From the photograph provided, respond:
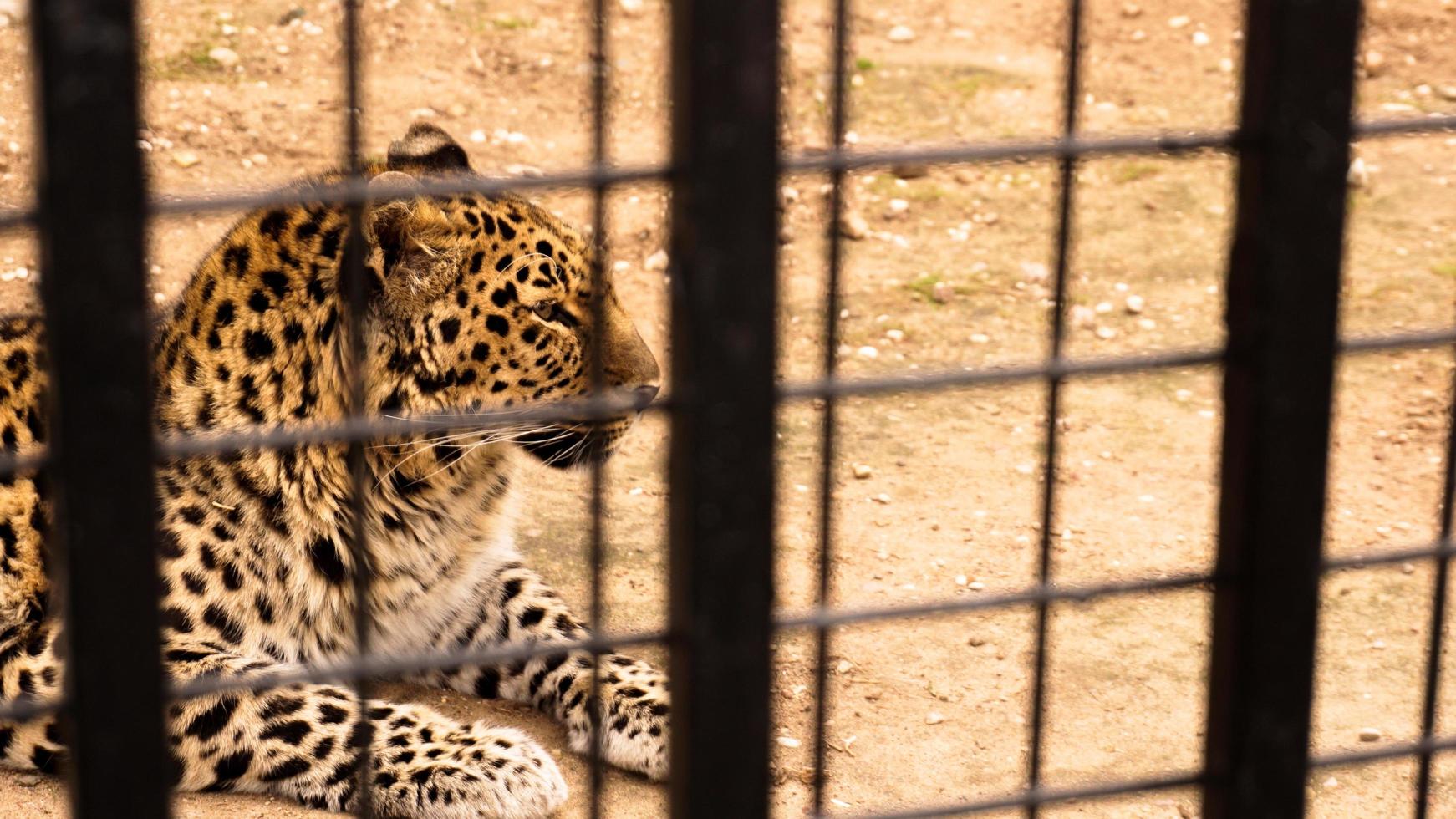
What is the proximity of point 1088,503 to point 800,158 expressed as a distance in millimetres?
4310

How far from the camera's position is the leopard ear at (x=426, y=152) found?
534 cm

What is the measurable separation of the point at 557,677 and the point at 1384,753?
285 cm

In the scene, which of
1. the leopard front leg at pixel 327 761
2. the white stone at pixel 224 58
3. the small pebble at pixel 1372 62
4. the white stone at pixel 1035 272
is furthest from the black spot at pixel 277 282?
the small pebble at pixel 1372 62

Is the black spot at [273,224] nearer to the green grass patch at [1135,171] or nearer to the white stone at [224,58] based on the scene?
the white stone at [224,58]

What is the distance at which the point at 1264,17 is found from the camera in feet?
9.29

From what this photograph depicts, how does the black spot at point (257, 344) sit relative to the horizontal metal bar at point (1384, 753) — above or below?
above

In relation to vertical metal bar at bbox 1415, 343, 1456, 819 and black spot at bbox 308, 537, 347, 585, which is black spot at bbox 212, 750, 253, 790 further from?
vertical metal bar at bbox 1415, 343, 1456, 819

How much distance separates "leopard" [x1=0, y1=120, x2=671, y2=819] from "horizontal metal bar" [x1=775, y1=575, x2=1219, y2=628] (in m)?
2.14

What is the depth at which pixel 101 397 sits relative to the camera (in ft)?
7.85

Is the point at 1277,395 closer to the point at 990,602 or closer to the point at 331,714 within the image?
the point at 990,602

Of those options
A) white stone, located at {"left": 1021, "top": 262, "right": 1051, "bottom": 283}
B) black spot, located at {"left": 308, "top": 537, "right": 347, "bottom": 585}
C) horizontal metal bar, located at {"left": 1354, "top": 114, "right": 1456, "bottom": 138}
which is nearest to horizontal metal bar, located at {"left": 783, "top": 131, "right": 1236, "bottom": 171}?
horizontal metal bar, located at {"left": 1354, "top": 114, "right": 1456, "bottom": 138}

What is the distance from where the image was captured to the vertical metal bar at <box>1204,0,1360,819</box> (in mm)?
2838

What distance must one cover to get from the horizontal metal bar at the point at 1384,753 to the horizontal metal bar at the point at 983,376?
604 mm

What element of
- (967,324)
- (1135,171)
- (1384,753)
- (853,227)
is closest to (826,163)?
(1384,753)
